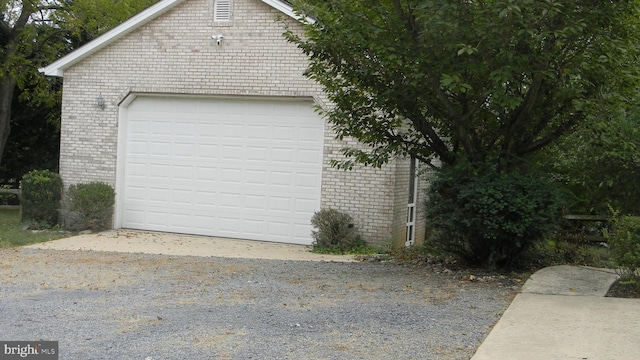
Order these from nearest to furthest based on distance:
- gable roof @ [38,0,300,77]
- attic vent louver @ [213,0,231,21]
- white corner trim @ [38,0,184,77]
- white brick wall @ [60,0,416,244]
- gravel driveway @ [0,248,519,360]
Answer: gravel driveway @ [0,248,519,360] < white brick wall @ [60,0,416,244] < attic vent louver @ [213,0,231,21] < gable roof @ [38,0,300,77] < white corner trim @ [38,0,184,77]

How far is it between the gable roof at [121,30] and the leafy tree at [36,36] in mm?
3950

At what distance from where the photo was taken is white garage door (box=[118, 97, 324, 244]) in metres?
12.5

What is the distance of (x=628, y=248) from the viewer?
25.3 feet

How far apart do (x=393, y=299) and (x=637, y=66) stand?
4.47 meters

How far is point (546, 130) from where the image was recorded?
9.69 metres

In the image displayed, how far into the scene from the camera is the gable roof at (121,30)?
12.9 m

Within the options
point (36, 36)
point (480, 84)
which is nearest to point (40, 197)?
point (36, 36)

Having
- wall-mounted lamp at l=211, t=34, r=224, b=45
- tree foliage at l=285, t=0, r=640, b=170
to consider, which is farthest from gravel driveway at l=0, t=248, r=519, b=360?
wall-mounted lamp at l=211, t=34, r=224, b=45

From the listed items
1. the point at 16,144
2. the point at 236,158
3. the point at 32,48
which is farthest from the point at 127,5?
the point at 236,158

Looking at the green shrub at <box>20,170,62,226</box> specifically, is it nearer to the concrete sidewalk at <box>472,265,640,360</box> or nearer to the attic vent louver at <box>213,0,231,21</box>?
the attic vent louver at <box>213,0,231,21</box>

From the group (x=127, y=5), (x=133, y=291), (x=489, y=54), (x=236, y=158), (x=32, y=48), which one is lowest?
(x=133, y=291)

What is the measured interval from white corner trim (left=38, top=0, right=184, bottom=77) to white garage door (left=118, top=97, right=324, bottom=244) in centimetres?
133

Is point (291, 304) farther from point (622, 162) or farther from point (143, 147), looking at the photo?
point (143, 147)

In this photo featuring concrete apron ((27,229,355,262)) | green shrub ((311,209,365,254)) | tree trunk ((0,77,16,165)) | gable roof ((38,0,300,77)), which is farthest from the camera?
tree trunk ((0,77,16,165))
